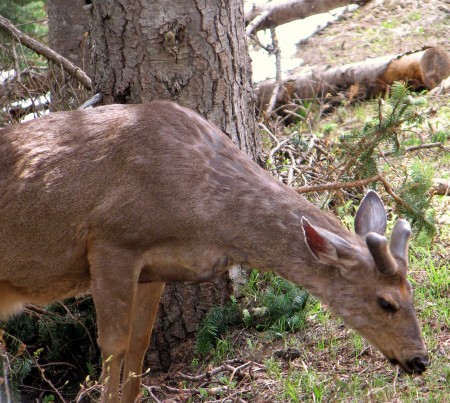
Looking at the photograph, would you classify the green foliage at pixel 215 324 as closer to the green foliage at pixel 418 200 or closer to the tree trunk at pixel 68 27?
the green foliage at pixel 418 200

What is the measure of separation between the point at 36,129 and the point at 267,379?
255cm

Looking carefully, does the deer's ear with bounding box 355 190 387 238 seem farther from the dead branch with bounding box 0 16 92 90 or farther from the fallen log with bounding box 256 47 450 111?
the fallen log with bounding box 256 47 450 111

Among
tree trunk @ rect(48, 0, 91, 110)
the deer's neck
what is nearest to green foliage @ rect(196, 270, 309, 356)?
the deer's neck

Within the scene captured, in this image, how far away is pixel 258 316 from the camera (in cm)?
752

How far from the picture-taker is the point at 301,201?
615cm

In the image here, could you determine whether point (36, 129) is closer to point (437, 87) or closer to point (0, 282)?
point (0, 282)

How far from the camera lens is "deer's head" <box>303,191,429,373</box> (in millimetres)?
5664

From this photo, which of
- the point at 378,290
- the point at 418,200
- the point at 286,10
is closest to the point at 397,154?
the point at 418,200

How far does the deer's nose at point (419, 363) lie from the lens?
224 inches

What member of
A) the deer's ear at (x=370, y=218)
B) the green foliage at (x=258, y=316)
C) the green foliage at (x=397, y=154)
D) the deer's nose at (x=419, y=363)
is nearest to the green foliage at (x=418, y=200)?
the green foliage at (x=397, y=154)

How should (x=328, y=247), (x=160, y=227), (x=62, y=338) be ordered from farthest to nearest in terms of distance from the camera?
(x=62, y=338)
(x=160, y=227)
(x=328, y=247)

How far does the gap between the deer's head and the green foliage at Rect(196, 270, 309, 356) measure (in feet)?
5.00

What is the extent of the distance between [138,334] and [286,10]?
7733 millimetres

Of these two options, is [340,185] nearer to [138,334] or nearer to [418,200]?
[418,200]
